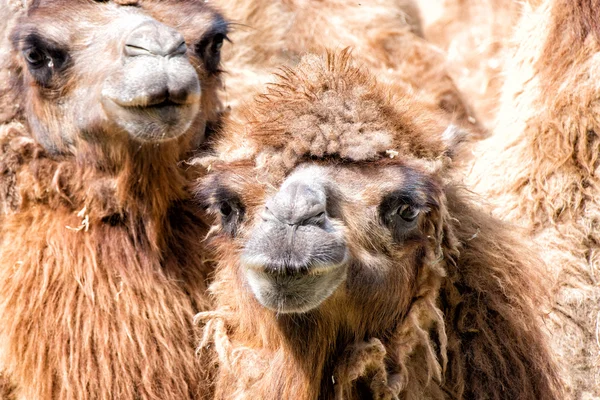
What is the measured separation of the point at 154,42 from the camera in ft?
15.4

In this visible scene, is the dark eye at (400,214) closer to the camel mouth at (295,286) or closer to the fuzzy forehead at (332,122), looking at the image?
the fuzzy forehead at (332,122)

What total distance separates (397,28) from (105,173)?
315 centimetres

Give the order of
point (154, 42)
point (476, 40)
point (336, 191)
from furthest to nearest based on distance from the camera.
→ 1. point (476, 40)
2. point (154, 42)
3. point (336, 191)

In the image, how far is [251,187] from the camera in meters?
4.07

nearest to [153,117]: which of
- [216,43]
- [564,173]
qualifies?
[216,43]

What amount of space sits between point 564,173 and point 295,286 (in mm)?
2099

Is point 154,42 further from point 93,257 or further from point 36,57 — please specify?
point 93,257

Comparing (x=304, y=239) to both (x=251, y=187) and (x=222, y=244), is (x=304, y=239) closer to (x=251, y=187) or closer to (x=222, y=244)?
(x=251, y=187)

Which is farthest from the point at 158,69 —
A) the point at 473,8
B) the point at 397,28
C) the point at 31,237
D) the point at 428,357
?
the point at 473,8

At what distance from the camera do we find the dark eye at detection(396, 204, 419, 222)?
400 cm

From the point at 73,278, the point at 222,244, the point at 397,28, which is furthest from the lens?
the point at 397,28

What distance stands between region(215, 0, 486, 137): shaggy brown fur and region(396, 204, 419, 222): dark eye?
2846 mm

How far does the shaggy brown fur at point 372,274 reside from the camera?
3.97 m

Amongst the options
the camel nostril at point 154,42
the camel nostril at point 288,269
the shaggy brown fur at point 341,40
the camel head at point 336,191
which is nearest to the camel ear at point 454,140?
the camel head at point 336,191
